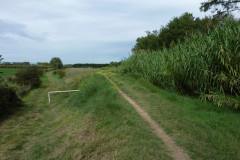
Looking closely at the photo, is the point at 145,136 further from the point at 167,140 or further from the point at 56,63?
the point at 56,63

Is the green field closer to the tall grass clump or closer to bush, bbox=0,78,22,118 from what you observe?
the tall grass clump

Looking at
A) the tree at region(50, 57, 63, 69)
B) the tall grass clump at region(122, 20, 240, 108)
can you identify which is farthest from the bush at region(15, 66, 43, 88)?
the tree at region(50, 57, 63, 69)

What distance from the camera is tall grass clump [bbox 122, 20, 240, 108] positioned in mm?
4844

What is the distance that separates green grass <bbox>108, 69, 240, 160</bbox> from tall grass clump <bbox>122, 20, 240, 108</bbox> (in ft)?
1.69

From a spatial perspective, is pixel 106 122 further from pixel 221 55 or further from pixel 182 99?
pixel 221 55

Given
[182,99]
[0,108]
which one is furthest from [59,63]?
[182,99]

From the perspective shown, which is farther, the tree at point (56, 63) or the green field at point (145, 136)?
the tree at point (56, 63)

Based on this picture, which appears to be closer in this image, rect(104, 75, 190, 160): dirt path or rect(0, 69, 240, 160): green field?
rect(104, 75, 190, 160): dirt path

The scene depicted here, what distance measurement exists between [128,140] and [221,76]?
364 cm

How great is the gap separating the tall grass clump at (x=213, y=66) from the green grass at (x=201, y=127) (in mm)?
515

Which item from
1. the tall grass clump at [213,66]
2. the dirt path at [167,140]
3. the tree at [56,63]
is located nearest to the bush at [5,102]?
the dirt path at [167,140]

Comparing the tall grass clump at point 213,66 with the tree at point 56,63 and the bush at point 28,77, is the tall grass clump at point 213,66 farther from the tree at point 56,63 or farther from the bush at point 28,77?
the tree at point 56,63

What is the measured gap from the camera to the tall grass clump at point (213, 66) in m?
4.84

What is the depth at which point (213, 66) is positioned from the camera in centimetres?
560
